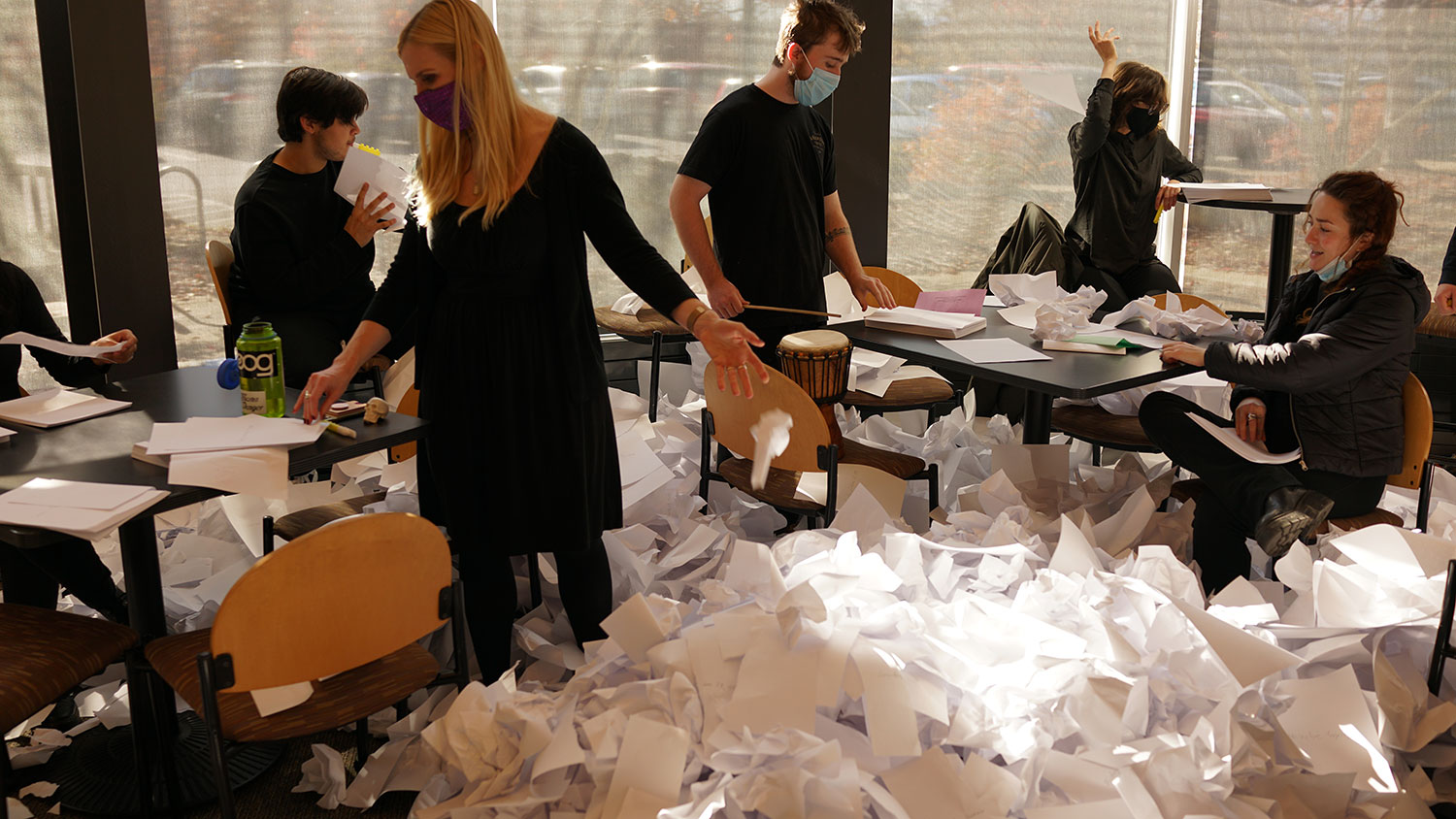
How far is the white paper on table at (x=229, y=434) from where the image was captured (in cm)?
242

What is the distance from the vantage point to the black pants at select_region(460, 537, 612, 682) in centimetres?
278

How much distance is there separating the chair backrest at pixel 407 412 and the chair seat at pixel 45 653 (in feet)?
3.55

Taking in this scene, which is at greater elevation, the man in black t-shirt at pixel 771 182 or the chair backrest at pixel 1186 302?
the man in black t-shirt at pixel 771 182

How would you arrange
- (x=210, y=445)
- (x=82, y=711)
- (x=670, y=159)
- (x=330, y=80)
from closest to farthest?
(x=210, y=445) < (x=82, y=711) < (x=330, y=80) < (x=670, y=159)

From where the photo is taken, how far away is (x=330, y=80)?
384 centimetres

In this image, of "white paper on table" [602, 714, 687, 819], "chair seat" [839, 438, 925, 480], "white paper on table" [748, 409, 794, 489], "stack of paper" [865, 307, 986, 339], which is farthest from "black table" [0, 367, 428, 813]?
"stack of paper" [865, 307, 986, 339]

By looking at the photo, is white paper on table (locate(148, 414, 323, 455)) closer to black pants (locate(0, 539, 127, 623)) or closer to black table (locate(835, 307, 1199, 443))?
black pants (locate(0, 539, 127, 623))

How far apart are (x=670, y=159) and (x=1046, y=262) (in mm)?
2044

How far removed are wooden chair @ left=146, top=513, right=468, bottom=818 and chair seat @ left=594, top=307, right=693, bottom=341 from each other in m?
2.72

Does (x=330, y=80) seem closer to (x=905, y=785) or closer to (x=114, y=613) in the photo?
(x=114, y=613)

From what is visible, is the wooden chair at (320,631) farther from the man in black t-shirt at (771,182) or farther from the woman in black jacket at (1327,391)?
the woman in black jacket at (1327,391)

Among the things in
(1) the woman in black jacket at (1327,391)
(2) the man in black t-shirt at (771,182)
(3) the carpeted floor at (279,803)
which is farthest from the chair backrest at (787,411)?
(3) the carpeted floor at (279,803)

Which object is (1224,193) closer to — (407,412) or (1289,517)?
(1289,517)

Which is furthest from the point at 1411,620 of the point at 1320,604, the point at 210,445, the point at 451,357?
the point at 210,445
